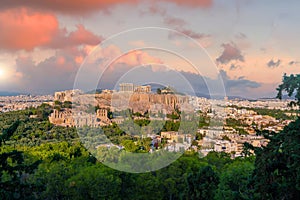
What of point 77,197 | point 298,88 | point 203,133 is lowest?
point 77,197

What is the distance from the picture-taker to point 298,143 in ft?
20.0

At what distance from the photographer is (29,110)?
48.1 metres

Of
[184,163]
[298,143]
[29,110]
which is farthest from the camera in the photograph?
[29,110]

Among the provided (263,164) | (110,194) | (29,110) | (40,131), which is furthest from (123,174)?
(29,110)

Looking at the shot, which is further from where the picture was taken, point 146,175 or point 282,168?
point 146,175

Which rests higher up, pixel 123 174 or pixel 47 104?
pixel 47 104

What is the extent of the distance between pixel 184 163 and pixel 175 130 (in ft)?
5.97

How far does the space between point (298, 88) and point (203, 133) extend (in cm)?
1820

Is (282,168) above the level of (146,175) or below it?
above

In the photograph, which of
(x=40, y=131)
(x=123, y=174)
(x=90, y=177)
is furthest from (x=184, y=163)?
(x=40, y=131)

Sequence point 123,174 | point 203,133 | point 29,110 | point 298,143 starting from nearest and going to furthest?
point 298,143
point 123,174
point 203,133
point 29,110

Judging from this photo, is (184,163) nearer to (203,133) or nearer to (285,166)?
(203,133)

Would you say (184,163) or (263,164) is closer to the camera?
(263,164)

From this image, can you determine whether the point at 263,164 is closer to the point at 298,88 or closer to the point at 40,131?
the point at 298,88
